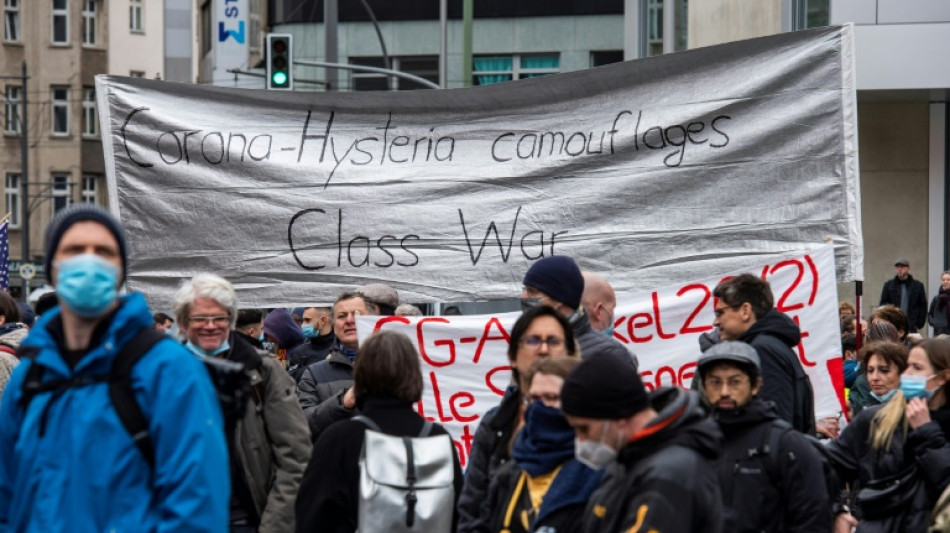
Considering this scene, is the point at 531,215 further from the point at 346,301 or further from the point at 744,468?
the point at 744,468

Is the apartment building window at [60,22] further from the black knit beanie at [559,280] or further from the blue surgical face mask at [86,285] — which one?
the blue surgical face mask at [86,285]

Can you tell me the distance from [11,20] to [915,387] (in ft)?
217

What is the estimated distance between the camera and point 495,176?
862 centimetres

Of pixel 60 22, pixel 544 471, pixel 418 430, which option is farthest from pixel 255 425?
pixel 60 22

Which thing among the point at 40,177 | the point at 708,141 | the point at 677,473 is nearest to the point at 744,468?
the point at 677,473

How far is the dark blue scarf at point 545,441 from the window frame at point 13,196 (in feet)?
212

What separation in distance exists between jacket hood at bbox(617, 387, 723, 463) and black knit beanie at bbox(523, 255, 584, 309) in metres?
1.94

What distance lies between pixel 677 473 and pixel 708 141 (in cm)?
430

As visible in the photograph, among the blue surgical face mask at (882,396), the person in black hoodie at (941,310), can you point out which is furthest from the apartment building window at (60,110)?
the blue surgical face mask at (882,396)

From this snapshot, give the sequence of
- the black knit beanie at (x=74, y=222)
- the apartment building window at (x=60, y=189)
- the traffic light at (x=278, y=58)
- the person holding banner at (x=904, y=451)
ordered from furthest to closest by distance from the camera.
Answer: the apartment building window at (x=60, y=189)
the traffic light at (x=278, y=58)
the person holding banner at (x=904, y=451)
the black knit beanie at (x=74, y=222)

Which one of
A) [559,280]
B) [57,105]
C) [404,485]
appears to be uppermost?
[57,105]

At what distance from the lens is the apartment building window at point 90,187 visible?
68438 mm

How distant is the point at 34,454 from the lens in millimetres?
3982

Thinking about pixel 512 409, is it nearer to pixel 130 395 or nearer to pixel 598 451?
pixel 598 451
